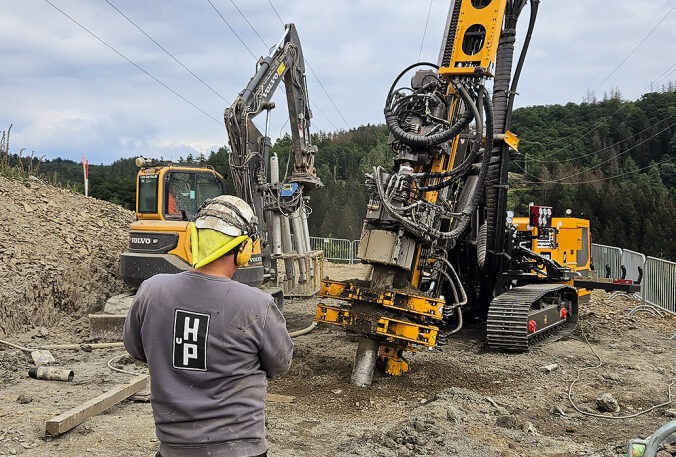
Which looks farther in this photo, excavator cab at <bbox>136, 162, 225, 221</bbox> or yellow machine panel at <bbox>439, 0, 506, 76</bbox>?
excavator cab at <bbox>136, 162, 225, 221</bbox>

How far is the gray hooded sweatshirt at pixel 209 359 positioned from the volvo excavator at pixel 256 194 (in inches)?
215

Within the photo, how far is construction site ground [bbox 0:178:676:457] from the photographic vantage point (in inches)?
202

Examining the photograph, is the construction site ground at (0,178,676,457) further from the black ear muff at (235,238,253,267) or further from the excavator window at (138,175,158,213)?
the black ear muff at (235,238,253,267)

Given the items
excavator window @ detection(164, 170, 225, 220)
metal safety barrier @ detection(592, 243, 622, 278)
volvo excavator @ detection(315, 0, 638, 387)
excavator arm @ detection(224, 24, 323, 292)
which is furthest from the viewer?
metal safety barrier @ detection(592, 243, 622, 278)

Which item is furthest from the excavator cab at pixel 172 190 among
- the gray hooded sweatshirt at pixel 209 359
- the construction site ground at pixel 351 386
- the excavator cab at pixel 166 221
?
the gray hooded sweatshirt at pixel 209 359

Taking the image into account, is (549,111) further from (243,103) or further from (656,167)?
(243,103)

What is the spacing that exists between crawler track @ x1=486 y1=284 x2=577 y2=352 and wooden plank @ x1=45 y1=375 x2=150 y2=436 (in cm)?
450

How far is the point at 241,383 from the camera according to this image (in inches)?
94.8

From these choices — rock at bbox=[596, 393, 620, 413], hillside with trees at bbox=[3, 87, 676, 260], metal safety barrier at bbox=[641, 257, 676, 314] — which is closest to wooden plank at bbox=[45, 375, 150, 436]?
rock at bbox=[596, 393, 620, 413]

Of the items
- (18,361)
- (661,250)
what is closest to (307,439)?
(18,361)

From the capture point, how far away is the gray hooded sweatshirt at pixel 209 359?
7.76ft

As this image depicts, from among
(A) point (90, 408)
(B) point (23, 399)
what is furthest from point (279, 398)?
(B) point (23, 399)

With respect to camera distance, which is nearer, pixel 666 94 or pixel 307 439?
pixel 307 439

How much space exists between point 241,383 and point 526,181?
164ft
